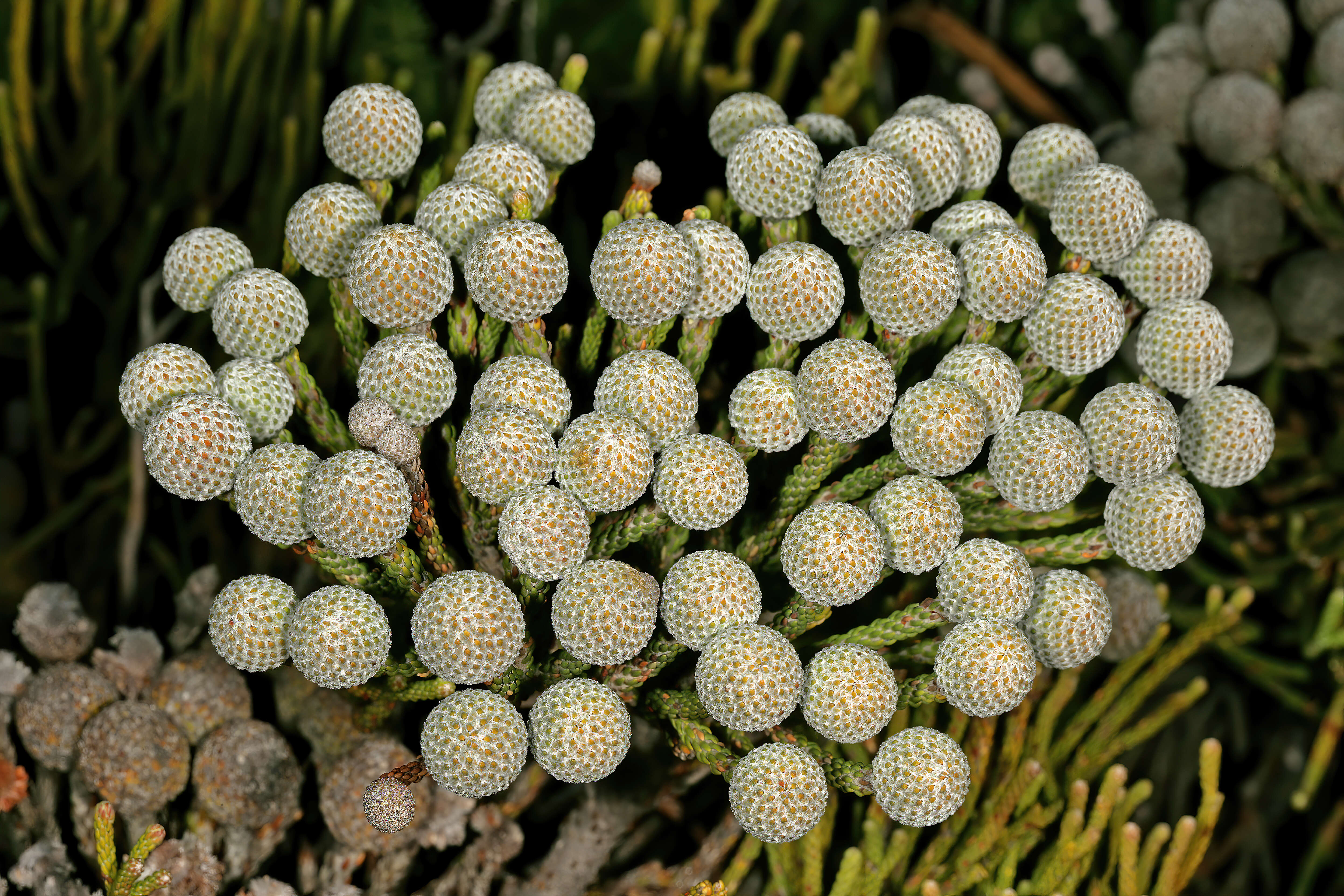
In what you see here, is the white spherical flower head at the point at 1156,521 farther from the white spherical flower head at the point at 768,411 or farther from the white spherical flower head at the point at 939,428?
the white spherical flower head at the point at 768,411

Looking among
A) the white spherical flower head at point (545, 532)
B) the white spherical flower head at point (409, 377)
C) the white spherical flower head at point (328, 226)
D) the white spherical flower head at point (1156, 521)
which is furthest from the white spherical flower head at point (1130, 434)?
the white spherical flower head at point (328, 226)

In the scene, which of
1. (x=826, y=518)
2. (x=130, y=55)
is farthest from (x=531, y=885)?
(x=130, y=55)

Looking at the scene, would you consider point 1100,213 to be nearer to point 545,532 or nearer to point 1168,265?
point 1168,265

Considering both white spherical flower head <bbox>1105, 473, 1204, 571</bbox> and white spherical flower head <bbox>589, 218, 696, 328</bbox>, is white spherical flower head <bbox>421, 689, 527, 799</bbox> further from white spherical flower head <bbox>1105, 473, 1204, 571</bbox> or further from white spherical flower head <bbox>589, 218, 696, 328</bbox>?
white spherical flower head <bbox>1105, 473, 1204, 571</bbox>

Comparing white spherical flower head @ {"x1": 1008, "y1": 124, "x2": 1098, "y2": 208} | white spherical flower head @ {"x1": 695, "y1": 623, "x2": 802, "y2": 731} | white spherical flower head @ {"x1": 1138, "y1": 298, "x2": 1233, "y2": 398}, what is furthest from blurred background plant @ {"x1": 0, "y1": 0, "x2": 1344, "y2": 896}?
white spherical flower head @ {"x1": 695, "y1": 623, "x2": 802, "y2": 731}

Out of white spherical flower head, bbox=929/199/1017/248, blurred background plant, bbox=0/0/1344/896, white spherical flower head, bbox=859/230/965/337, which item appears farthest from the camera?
blurred background plant, bbox=0/0/1344/896

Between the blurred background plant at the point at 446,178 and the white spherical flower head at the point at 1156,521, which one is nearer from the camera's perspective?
the white spherical flower head at the point at 1156,521
